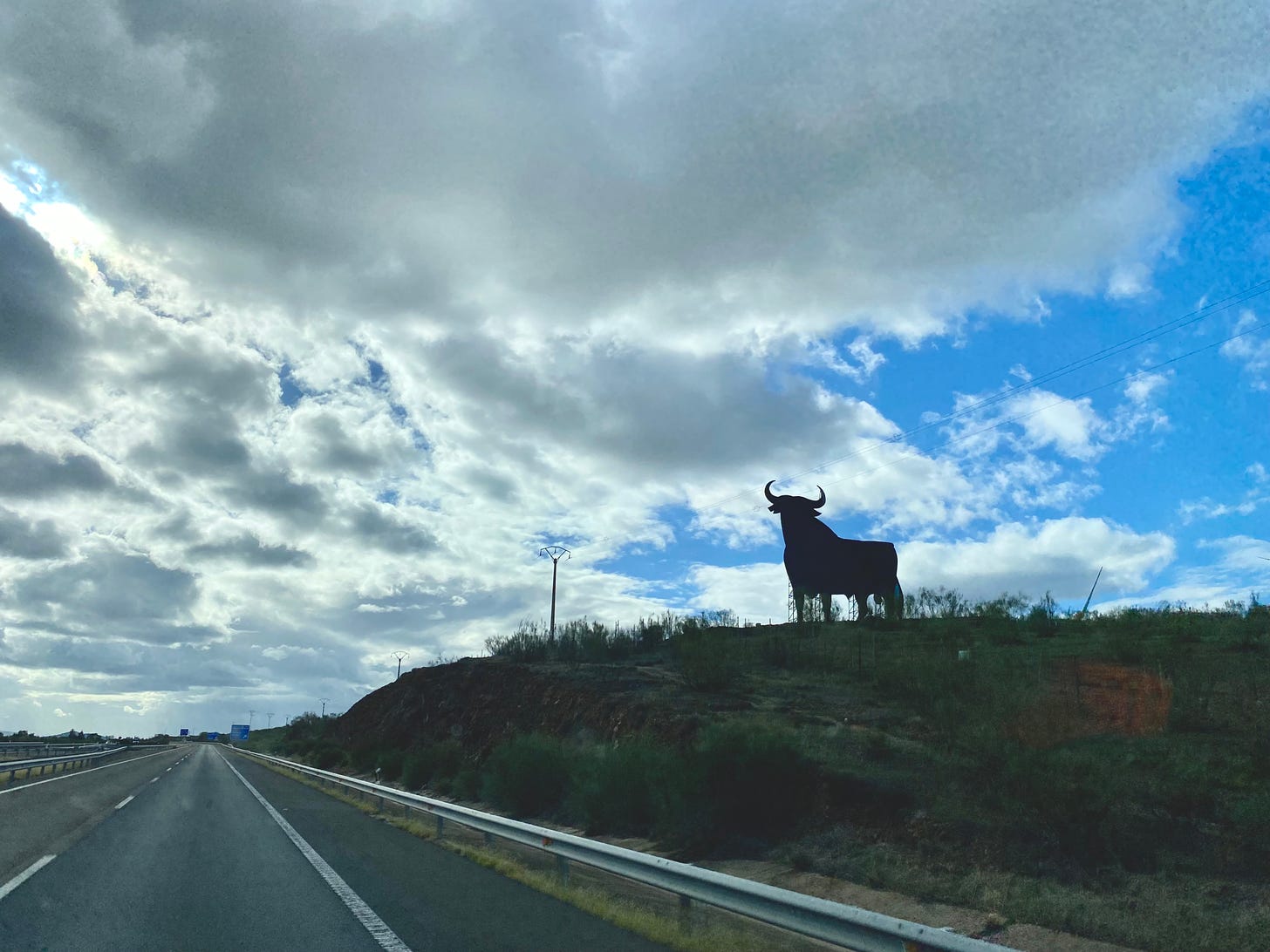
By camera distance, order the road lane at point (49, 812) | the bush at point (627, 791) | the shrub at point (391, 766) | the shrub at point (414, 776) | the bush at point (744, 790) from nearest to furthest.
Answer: the road lane at point (49, 812) → the bush at point (744, 790) → the bush at point (627, 791) → the shrub at point (414, 776) → the shrub at point (391, 766)

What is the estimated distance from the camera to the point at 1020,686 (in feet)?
60.4

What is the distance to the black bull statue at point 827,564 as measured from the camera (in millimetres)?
38188

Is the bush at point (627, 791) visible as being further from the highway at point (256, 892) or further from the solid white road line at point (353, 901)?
the solid white road line at point (353, 901)

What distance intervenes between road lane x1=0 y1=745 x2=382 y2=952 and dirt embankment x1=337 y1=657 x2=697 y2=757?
33.7 feet

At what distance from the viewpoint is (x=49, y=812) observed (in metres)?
20.6

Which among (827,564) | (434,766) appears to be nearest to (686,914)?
(434,766)

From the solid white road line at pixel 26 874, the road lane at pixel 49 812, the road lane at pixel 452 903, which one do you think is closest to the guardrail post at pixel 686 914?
the road lane at pixel 452 903

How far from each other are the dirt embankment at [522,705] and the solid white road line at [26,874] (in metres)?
12.6

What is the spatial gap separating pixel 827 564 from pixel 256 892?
100 feet

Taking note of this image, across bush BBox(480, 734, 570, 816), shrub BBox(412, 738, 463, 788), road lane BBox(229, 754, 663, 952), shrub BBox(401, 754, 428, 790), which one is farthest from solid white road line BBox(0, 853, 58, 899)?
shrub BBox(401, 754, 428, 790)

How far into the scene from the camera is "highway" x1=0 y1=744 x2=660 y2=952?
8.28 meters

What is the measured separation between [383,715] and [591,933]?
4922 cm

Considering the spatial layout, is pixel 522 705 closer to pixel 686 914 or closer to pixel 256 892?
pixel 256 892

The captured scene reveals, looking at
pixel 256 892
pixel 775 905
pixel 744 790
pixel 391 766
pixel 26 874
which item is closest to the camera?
pixel 775 905
